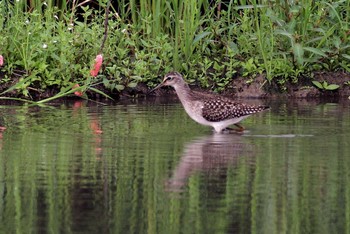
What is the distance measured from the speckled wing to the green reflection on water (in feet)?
0.69

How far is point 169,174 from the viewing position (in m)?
9.68

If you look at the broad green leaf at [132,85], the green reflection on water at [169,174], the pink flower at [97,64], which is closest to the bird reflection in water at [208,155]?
the green reflection on water at [169,174]

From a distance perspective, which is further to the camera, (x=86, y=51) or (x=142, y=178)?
(x=86, y=51)

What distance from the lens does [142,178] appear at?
951 centimetres

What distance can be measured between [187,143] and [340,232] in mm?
4300

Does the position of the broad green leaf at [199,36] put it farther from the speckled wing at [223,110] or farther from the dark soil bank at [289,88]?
the speckled wing at [223,110]

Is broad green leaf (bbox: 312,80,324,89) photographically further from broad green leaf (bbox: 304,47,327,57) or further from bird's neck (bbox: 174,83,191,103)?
bird's neck (bbox: 174,83,191,103)

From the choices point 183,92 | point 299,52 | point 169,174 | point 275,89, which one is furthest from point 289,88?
point 169,174

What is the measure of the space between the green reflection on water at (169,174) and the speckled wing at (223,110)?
0.21 metres

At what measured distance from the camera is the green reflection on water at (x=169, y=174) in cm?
782

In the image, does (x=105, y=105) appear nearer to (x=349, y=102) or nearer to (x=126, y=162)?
(x=349, y=102)

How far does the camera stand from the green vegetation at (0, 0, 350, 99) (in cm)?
1594

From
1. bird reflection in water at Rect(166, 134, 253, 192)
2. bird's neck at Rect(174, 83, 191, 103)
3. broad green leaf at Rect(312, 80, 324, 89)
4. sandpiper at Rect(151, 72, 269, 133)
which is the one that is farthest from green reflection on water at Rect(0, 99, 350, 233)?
broad green leaf at Rect(312, 80, 324, 89)

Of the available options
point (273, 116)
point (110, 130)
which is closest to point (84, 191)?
point (110, 130)
